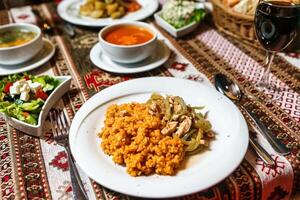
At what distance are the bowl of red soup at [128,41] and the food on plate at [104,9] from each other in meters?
0.33

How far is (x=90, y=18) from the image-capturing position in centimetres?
185

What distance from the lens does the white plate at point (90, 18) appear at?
1.79m

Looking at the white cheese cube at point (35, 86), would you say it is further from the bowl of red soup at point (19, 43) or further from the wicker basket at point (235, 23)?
the wicker basket at point (235, 23)

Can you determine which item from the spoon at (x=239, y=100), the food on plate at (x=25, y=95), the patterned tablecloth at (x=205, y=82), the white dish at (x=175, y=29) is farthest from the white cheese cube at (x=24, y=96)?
the white dish at (x=175, y=29)

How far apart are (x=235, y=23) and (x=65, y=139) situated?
98 cm

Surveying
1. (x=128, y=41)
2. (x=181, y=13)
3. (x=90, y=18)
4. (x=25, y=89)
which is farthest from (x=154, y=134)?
(x=90, y=18)

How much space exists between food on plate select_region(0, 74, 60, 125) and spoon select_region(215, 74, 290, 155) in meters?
0.64

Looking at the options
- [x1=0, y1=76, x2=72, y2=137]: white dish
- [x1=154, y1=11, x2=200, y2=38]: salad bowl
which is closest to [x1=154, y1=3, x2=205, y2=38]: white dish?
[x1=154, y1=11, x2=200, y2=38]: salad bowl

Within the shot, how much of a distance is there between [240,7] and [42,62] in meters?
0.93

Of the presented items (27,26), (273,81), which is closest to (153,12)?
(27,26)

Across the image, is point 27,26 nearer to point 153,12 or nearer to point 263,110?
point 153,12

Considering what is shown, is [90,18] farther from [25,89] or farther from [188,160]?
[188,160]

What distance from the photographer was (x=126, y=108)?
40.8 inches

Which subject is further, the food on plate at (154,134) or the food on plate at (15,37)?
the food on plate at (15,37)
